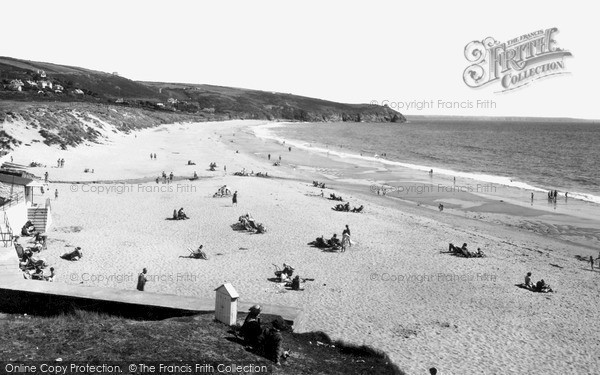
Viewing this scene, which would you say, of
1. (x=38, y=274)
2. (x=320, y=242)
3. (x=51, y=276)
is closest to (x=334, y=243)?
(x=320, y=242)

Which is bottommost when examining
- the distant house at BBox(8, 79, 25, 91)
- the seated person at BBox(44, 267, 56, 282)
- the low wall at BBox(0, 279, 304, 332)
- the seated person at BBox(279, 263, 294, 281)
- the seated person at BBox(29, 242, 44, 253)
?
→ the seated person at BBox(279, 263, 294, 281)

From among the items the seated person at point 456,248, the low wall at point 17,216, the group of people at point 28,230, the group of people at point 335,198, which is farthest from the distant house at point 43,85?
the seated person at point 456,248

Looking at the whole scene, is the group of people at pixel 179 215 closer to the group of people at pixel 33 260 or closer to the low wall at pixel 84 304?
the group of people at pixel 33 260

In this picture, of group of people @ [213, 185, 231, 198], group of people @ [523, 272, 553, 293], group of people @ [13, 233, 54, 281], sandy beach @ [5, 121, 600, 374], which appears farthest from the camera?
group of people @ [213, 185, 231, 198]

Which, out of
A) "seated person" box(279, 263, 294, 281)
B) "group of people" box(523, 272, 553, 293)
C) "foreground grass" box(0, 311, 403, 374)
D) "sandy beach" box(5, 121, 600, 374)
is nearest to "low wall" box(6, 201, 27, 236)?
"sandy beach" box(5, 121, 600, 374)

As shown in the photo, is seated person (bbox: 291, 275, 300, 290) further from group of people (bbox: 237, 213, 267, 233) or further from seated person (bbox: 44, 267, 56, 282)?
seated person (bbox: 44, 267, 56, 282)

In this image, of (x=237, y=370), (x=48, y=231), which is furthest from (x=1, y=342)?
(x=48, y=231)

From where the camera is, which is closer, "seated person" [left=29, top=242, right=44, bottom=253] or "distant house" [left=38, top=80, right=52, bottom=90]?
"seated person" [left=29, top=242, right=44, bottom=253]
